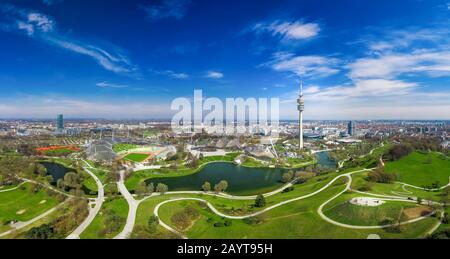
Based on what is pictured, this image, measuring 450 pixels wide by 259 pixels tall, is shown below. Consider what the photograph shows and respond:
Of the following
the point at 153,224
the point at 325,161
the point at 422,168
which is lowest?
the point at 325,161

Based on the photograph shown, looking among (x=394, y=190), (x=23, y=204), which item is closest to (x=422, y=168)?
(x=394, y=190)

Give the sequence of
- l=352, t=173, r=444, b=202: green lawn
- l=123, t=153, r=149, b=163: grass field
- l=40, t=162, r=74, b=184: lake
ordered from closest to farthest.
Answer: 1. l=352, t=173, r=444, b=202: green lawn
2. l=40, t=162, r=74, b=184: lake
3. l=123, t=153, r=149, b=163: grass field

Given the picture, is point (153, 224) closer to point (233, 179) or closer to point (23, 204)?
point (23, 204)

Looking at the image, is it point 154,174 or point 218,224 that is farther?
point 154,174

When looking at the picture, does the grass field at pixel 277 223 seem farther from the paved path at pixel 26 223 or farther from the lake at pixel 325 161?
the lake at pixel 325 161

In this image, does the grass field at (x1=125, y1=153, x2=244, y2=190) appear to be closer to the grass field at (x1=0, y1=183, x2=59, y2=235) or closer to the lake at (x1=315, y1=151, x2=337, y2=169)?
the grass field at (x1=0, y1=183, x2=59, y2=235)

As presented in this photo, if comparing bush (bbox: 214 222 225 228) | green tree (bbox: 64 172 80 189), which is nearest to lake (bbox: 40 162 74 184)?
green tree (bbox: 64 172 80 189)

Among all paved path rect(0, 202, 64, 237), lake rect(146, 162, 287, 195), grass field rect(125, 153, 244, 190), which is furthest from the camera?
grass field rect(125, 153, 244, 190)

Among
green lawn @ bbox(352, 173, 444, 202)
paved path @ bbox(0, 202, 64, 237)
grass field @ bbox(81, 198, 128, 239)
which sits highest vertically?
green lawn @ bbox(352, 173, 444, 202)
